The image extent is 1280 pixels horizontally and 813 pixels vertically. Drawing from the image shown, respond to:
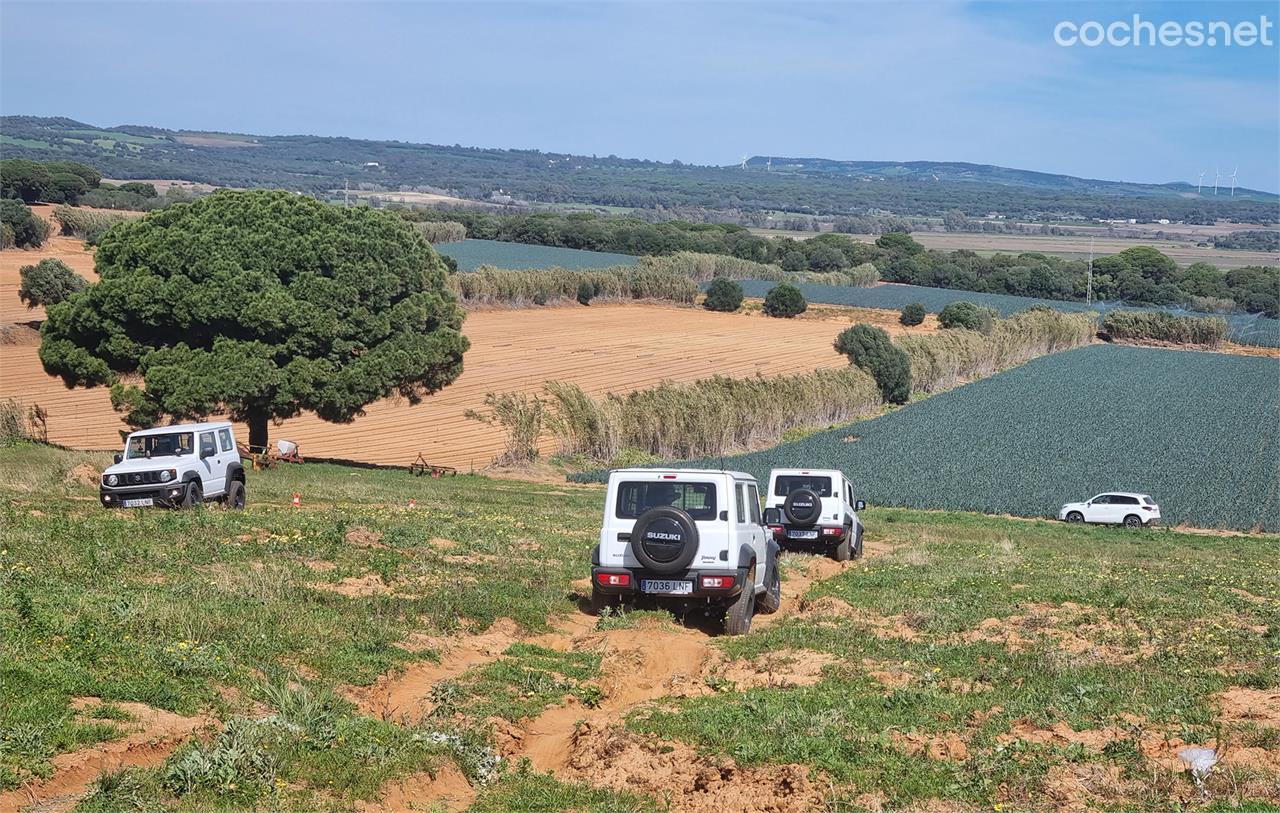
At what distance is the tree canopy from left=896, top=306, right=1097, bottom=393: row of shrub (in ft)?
Answer: 130

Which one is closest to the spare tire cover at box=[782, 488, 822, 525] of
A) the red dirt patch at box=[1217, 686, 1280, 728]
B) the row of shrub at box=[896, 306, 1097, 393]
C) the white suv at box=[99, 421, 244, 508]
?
the white suv at box=[99, 421, 244, 508]

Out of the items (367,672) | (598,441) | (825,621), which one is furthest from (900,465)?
(367,672)

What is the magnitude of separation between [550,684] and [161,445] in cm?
1363

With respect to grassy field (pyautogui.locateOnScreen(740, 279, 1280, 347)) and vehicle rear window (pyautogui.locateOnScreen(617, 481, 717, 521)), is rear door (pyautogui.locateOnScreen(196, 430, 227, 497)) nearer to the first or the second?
vehicle rear window (pyautogui.locateOnScreen(617, 481, 717, 521))

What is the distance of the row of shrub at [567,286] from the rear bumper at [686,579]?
256 ft

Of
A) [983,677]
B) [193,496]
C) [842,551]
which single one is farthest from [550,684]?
[842,551]

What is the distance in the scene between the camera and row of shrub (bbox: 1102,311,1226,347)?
9619cm

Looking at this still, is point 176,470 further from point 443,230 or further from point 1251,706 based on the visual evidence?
point 443,230

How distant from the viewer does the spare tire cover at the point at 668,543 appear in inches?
585

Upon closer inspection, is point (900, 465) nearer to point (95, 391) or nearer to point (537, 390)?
point (537, 390)

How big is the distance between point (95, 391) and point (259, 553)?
4646 centimetres

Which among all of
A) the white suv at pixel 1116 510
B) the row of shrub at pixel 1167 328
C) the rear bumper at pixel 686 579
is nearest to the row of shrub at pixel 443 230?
the row of shrub at pixel 1167 328

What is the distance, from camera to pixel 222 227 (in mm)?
39062

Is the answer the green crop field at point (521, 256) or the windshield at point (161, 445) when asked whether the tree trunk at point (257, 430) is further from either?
the green crop field at point (521, 256)
